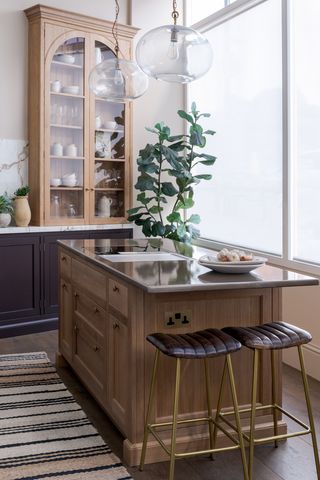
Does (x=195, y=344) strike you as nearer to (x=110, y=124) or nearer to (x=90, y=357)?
(x=90, y=357)

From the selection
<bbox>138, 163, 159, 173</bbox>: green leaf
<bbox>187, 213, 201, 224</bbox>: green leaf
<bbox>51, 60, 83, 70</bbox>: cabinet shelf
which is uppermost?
<bbox>51, 60, 83, 70</bbox>: cabinet shelf

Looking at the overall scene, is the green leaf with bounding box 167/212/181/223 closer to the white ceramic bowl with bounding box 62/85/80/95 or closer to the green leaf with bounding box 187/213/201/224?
the green leaf with bounding box 187/213/201/224

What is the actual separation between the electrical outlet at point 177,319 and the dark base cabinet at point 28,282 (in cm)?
261

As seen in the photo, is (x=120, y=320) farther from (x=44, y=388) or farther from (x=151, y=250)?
(x=44, y=388)

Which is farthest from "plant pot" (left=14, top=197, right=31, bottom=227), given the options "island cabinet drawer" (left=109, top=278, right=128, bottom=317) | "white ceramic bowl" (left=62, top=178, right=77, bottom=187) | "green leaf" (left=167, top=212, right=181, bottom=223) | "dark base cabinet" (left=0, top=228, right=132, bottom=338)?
"island cabinet drawer" (left=109, top=278, right=128, bottom=317)

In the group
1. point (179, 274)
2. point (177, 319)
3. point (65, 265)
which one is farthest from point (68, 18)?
point (177, 319)

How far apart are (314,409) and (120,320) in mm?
1368

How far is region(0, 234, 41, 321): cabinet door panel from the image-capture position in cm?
494

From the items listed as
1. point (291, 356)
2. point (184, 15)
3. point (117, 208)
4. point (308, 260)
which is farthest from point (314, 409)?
point (184, 15)

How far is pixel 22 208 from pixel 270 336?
319cm

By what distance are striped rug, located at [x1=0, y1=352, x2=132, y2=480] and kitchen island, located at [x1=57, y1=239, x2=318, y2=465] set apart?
0.15 m

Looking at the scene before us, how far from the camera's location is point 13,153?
17.3 feet

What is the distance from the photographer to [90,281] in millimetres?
3332

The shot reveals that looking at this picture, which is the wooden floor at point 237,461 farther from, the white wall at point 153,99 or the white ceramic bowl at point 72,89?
the white wall at point 153,99
